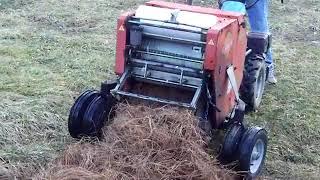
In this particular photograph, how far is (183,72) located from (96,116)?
2.36 feet

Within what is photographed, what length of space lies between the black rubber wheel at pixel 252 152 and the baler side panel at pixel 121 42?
3.30 feet

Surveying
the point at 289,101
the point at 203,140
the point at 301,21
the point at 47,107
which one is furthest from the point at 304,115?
the point at 301,21

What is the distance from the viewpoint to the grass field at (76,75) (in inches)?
201

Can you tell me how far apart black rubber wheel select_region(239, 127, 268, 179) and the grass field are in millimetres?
270

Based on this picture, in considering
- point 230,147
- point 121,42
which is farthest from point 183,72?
point 230,147

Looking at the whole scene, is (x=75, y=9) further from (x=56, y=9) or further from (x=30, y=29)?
(x=30, y=29)

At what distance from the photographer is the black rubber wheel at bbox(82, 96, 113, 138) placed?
15.6ft

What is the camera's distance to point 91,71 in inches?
267

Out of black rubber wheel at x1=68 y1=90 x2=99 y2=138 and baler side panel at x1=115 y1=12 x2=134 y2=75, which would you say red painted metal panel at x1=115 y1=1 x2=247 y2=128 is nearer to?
baler side panel at x1=115 y1=12 x2=134 y2=75

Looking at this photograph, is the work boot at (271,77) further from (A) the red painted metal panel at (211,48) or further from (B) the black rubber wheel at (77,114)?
(B) the black rubber wheel at (77,114)

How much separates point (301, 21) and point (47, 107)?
465cm

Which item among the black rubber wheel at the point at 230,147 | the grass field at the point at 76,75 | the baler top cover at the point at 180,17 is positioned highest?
the baler top cover at the point at 180,17

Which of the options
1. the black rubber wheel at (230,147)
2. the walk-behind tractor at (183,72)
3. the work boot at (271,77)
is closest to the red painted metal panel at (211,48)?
the walk-behind tractor at (183,72)

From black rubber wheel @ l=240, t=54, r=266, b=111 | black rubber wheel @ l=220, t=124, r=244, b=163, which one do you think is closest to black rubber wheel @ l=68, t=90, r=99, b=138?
black rubber wheel @ l=220, t=124, r=244, b=163
